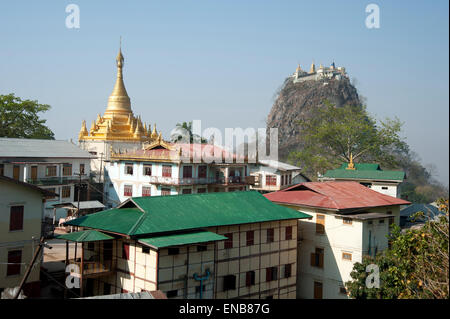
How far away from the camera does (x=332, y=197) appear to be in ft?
112

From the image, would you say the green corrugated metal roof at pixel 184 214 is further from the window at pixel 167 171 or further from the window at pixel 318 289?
the window at pixel 167 171

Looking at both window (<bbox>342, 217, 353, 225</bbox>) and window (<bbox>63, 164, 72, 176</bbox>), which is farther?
window (<bbox>63, 164, 72, 176</bbox>)

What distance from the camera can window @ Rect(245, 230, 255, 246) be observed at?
2905 centimetres

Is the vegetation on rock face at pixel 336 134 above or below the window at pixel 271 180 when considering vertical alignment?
above

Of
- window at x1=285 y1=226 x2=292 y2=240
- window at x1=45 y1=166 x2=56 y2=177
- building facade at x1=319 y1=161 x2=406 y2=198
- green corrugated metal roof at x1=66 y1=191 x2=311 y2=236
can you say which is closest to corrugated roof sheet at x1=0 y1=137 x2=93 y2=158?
window at x1=45 y1=166 x2=56 y2=177

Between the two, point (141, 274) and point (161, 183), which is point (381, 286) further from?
point (161, 183)

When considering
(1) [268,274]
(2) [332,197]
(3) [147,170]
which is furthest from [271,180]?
(1) [268,274]

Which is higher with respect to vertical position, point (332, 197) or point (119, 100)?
point (119, 100)

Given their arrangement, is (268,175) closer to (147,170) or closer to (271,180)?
(271,180)

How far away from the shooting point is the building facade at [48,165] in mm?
44219

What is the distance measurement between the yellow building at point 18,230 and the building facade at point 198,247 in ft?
10.0

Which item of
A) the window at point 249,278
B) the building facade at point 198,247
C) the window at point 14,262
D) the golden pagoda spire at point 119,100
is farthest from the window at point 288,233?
the golden pagoda spire at point 119,100

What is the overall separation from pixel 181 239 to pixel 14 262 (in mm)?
10197

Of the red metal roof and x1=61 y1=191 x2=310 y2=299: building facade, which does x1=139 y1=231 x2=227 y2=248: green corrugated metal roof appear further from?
the red metal roof
